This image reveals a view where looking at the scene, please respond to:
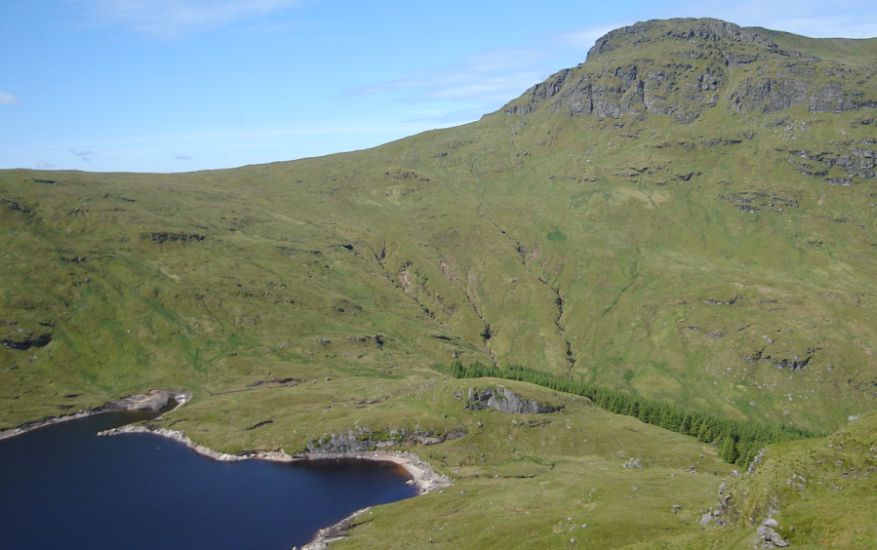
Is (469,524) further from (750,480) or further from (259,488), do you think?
(259,488)

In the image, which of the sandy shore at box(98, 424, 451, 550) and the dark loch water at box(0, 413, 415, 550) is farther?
the sandy shore at box(98, 424, 451, 550)

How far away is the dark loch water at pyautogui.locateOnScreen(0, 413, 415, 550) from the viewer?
141 m

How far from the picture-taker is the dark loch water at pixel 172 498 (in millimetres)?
141125

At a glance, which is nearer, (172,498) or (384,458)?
(172,498)

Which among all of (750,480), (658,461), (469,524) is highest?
(750,480)

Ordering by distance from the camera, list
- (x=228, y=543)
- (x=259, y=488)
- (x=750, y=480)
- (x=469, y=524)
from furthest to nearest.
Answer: (x=259, y=488), (x=228, y=543), (x=469, y=524), (x=750, y=480)

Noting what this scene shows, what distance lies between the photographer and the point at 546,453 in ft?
623

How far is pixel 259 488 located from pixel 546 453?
81.5m

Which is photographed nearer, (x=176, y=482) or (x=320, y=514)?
(x=320, y=514)

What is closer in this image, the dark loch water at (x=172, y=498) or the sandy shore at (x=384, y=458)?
the dark loch water at (x=172, y=498)

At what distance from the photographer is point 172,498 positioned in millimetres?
163250

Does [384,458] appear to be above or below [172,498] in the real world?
below

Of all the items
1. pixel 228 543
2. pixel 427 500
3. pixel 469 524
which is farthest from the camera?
pixel 427 500

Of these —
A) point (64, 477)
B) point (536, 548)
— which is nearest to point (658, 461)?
point (536, 548)
